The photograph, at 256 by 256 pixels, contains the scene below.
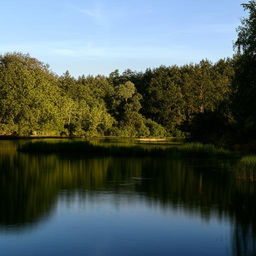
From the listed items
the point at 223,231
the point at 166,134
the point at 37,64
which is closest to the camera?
the point at 223,231

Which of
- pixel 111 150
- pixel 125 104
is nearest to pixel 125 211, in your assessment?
pixel 111 150

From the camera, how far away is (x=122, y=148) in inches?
2271

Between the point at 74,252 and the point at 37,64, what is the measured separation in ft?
414

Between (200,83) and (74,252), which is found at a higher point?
(200,83)

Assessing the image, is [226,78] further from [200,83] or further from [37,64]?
[37,64]

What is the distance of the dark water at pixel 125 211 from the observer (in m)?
17.6

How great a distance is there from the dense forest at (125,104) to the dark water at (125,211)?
1407 centimetres

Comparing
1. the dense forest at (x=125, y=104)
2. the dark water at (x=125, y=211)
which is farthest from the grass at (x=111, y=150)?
the dark water at (x=125, y=211)

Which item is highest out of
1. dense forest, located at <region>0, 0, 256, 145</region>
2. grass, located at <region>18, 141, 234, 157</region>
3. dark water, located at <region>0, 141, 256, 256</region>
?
dense forest, located at <region>0, 0, 256, 145</region>

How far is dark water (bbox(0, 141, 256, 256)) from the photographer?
17.6 meters

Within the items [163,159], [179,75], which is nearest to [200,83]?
[179,75]

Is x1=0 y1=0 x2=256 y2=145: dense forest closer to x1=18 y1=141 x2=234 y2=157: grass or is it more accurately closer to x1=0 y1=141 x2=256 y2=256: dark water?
x1=18 y1=141 x2=234 y2=157: grass

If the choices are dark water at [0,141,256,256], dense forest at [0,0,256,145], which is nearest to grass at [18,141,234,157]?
dense forest at [0,0,256,145]

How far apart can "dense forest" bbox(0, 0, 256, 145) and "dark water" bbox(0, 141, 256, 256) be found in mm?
14070
